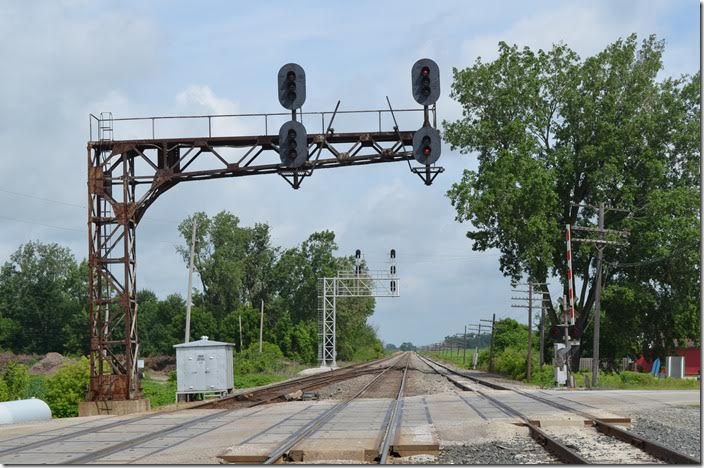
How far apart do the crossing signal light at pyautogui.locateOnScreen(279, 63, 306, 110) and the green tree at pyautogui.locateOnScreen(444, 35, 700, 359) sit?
110 feet

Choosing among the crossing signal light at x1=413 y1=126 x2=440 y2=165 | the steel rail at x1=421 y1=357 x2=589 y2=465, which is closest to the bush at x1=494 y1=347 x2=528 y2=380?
the crossing signal light at x1=413 y1=126 x2=440 y2=165

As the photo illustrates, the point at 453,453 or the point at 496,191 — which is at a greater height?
the point at 496,191

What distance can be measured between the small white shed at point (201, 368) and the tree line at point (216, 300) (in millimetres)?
69410

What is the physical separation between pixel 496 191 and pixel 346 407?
28162mm

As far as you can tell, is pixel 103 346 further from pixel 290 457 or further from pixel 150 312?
pixel 150 312

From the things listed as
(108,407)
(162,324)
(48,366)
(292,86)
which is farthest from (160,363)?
(292,86)

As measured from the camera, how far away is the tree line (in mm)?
106375

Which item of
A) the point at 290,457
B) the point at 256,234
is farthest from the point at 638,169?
the point at 256,234

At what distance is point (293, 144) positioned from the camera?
20.8 metres

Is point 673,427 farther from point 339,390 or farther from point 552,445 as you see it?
point 339,390

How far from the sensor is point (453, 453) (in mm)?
14602

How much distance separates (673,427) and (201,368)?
17.5 meters

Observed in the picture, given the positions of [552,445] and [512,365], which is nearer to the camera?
[552,445]

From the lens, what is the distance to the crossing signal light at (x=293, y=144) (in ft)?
67.8
